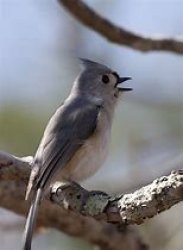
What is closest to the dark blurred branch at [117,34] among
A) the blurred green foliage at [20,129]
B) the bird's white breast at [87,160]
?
the bird's white breast at [87,160]

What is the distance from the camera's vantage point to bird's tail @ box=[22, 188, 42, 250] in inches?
122

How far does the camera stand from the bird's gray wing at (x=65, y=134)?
3.56 metres

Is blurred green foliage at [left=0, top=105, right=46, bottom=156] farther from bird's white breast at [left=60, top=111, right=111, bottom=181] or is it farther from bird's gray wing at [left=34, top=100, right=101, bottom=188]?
bird's white breast at [left=60, top=111, right=111, bottom=181]

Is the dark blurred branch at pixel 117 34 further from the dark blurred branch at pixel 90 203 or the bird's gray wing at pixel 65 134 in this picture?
the dark blurred branch at pixel 90 203

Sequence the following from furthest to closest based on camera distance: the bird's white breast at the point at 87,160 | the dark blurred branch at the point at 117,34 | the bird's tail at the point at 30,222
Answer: the dark blurred branch at the point at 117,34, the bird's white breast at the point at 87,160, the bird's tail at the point at 30,222

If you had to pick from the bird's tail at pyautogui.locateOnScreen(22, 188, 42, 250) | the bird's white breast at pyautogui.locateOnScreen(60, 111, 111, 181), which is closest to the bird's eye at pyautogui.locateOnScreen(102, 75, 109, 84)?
the bird's white breast at pyautogui.locateOnScreen(60, 111, 111, 181)

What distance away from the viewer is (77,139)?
3787 millimetres

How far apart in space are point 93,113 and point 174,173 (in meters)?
1.40

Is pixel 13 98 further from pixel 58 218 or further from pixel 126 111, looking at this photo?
pixel 58 218

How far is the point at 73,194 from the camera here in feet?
11.0

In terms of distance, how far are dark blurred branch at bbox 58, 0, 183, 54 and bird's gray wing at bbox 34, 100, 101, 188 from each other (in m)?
0.44

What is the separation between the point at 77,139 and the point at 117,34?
76cm

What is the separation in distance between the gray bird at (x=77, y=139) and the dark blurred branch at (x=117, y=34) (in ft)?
0.64

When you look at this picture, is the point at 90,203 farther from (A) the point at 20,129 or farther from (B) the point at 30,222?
(A) the point at 20,129
